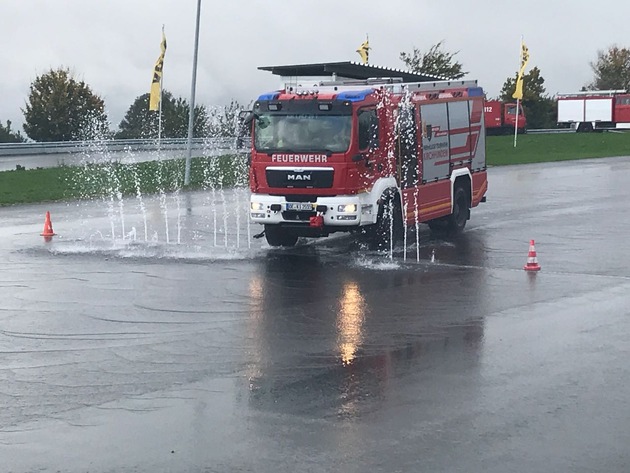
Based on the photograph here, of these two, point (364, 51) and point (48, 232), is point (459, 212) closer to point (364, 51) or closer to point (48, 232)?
point (48, 232)

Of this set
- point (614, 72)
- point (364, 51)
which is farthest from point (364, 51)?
point (614, 72)

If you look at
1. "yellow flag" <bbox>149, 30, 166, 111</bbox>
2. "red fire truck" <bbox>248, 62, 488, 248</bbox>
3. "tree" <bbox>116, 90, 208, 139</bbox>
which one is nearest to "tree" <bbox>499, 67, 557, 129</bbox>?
"tree" <bbox>116, 90, 208, 139</bbox>

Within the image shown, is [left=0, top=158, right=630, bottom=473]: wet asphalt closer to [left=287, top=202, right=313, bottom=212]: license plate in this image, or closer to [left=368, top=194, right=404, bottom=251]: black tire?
[left=368, top=194, right=404, bottom=251]: black tire

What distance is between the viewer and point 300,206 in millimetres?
18500

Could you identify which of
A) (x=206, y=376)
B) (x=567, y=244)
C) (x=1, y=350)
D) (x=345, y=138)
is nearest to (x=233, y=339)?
(x=206, y=376)

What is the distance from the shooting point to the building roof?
83.8 ft

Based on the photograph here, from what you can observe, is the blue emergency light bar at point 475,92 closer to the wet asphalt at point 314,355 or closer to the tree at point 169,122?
the wet asphalt at point 314,355

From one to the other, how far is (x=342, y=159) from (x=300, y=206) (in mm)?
1075

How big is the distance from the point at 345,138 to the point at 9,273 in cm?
587

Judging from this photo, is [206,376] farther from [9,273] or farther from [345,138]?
[345,138]

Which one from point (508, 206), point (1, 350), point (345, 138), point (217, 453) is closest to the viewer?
point (217, 453)

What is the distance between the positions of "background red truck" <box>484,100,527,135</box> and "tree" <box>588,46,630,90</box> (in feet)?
102

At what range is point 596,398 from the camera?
9.06 m

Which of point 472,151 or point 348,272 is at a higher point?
point 472,151
